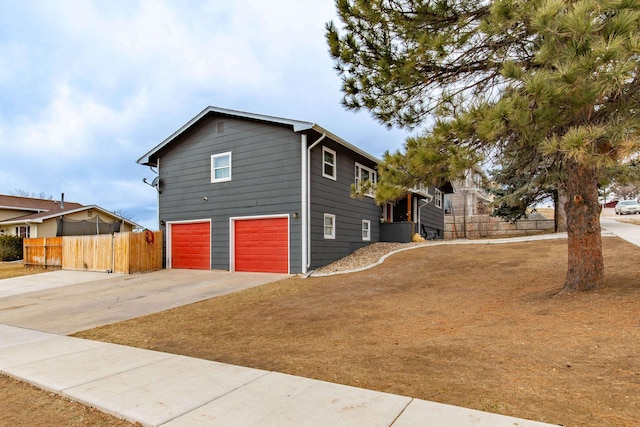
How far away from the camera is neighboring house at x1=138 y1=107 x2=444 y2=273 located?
12039 mm

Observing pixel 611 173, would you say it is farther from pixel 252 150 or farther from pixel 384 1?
pixel 252 150

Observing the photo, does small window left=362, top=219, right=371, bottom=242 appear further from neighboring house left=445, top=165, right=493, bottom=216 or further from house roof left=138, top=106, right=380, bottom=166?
neighboring house left=445, top=165, right=493, bottom=216

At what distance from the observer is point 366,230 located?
53.0ft

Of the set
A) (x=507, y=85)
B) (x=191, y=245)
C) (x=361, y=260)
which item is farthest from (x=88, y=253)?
(x=507, y=85)

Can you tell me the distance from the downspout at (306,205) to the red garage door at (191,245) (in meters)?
4.35

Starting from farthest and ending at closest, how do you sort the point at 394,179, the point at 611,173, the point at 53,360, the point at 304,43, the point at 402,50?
1. the point at 304,43
2. the point at 611,173
3. the point at 402,50
4. the point at 394,179
5. the point at 53,360

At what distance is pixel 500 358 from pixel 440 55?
16.5 feet

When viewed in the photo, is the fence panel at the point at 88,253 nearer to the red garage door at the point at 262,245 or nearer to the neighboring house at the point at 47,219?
the neighboring house at the point at 47,219

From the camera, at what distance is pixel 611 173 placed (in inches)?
297

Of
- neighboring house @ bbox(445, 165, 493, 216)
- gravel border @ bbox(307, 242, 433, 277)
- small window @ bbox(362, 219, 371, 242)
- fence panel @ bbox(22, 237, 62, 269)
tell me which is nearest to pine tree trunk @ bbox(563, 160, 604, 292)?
gravel border @ bbox(307, 242, 433, 277)

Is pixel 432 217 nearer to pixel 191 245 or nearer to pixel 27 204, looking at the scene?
pixel 191 245

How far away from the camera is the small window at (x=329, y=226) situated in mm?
13070

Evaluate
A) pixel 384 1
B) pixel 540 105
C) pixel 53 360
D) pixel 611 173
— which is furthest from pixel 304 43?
pixel 53 360

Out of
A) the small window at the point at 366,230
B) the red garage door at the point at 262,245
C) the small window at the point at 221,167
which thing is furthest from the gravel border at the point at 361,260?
the small window at the point at 221,167
